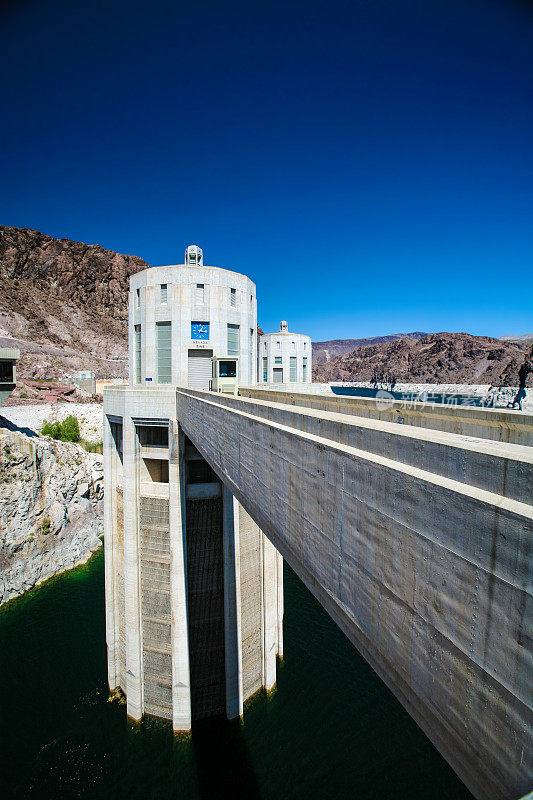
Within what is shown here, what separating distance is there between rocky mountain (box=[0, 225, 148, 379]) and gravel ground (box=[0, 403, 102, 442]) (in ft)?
133

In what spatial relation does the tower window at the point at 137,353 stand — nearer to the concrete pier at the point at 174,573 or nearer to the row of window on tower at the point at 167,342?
Result: the row of window on tower at the point at 167,342

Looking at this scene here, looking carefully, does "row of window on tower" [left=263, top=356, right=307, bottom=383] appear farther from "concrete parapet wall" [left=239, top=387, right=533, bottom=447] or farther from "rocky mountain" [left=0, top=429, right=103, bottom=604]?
"concrete parapet wall" [left=239, top=387, right=533, bottom=447]

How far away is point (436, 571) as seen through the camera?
273 centimetres

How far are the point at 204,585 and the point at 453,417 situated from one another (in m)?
12.8

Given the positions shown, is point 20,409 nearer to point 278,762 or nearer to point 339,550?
point 278,762

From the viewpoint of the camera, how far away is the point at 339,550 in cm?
383

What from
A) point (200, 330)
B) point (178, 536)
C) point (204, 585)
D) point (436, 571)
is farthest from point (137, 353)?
point (436, 571)

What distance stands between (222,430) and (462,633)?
5.61 meters

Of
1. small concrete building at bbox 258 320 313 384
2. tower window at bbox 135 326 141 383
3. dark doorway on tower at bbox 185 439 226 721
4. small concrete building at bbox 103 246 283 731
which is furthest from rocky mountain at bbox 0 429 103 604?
small concrete building at bbox 258 320 313 384

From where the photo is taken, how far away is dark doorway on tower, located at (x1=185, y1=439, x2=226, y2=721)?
15.0m

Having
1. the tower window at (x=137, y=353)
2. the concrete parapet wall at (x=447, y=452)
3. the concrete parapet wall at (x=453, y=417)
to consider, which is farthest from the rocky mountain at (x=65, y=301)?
the concrete parapet wall at (x=447, y=452)

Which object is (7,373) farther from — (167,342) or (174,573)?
(174,573)

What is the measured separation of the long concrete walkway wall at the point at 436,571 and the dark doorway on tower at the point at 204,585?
428 inches

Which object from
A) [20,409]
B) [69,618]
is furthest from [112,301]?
[69,618]
